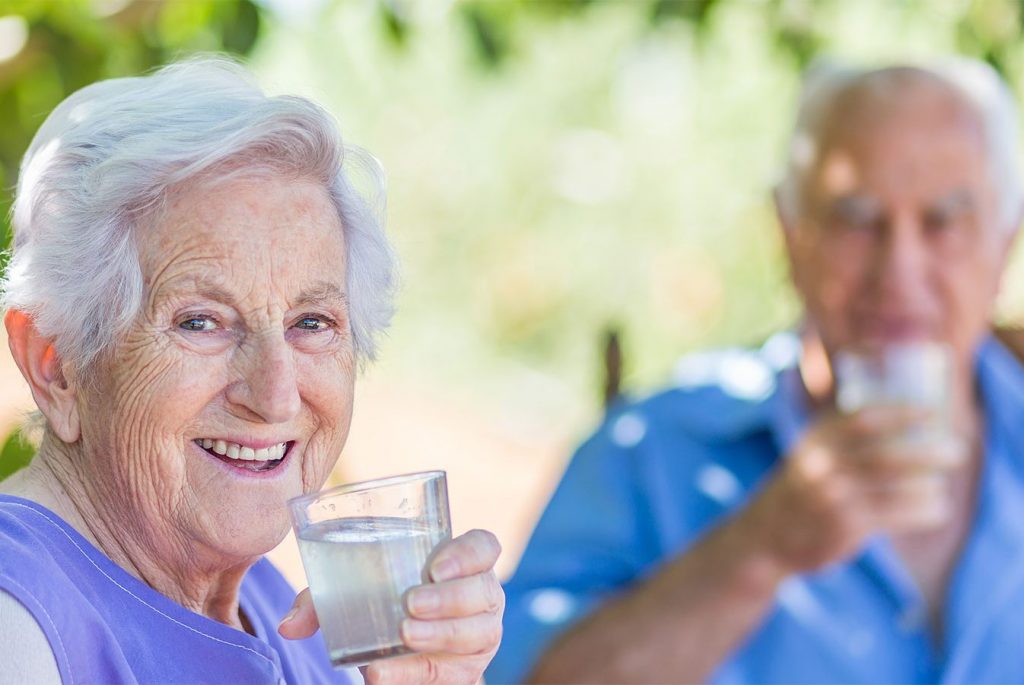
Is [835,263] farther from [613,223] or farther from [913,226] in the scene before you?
[613,223]

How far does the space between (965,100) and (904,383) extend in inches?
36.8

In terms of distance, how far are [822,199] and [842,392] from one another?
69 cm

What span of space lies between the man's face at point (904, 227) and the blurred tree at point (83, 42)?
142 cm

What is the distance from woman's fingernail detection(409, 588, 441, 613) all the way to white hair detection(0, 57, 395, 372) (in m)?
0.46

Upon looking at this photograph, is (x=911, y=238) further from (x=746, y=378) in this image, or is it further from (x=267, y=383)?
(x=267, y=383)

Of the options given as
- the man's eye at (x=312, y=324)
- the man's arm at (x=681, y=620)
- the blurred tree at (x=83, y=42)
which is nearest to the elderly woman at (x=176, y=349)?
the man's eye at (x=312, y=324)

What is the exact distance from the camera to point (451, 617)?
1.51 m

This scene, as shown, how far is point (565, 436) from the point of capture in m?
11.5

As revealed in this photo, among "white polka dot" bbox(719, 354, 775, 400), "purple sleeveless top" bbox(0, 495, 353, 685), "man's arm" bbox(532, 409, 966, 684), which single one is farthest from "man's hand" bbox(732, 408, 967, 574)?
"purple sleeveless top" bbox(0, 495, 353, 685)

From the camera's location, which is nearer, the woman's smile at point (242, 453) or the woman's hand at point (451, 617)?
the woman's hand at point (451, 617)

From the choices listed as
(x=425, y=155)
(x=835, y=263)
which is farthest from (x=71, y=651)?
(x=425, y=155)

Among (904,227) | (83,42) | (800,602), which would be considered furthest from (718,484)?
(83,42)

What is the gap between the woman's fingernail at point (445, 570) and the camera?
1.49 meters

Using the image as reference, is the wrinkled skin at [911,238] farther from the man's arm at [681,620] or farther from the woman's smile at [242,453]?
the woman's smile at [242,453]
